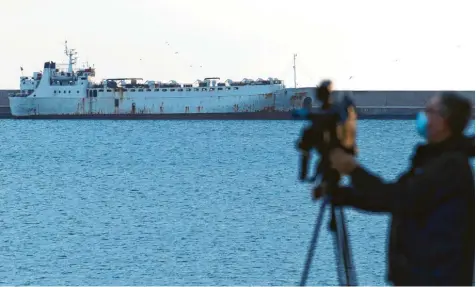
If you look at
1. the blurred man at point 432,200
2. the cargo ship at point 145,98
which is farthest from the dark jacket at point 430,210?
the cargo ship at point 145,98

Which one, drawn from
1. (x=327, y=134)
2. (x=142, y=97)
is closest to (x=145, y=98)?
(x=142, y=97)

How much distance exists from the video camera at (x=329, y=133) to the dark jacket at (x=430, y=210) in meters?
0.09

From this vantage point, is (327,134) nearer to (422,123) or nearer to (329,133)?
(329,133)

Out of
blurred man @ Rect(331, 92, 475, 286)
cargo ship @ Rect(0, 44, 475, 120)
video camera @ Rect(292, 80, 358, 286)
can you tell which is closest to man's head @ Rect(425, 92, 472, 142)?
blurred man @ Rect(331, 92, 475, 286)

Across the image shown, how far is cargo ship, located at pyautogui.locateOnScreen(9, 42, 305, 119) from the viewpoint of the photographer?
73500 mm

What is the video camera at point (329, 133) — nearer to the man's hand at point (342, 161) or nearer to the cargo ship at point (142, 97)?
the man's hand at point (342, 161)

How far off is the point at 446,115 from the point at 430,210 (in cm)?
24

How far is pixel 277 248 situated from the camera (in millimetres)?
16406

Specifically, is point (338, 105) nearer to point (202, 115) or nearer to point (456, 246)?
point (456, 246)

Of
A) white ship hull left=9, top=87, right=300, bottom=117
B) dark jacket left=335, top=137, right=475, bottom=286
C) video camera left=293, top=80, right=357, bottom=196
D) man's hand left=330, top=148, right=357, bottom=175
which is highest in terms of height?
video camera left=293, top=80, right=357, bottom=196

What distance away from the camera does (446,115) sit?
9.17 feet

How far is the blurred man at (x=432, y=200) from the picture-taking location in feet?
9.10

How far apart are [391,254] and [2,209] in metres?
21.1

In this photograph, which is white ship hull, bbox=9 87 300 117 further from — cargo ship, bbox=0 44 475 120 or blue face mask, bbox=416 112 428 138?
blue face mask, bbox=416 112 428 138
